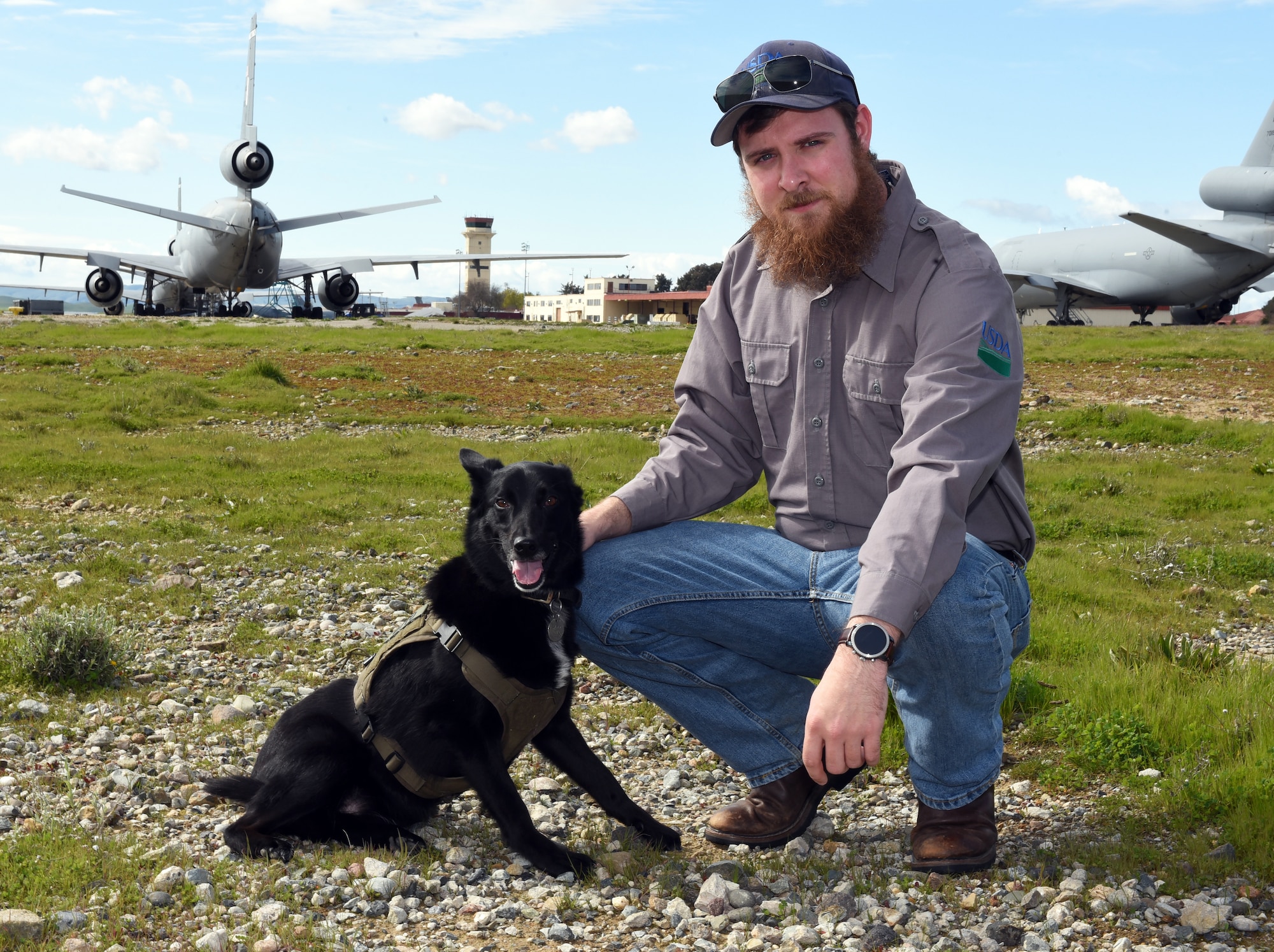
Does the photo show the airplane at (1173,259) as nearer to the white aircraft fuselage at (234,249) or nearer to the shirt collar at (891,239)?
the white aircraft fuselage at (234,249)

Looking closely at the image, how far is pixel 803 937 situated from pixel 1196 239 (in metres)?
47.8

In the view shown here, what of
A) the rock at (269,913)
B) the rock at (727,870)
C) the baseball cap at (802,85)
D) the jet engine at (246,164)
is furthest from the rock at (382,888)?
the jet engine at (246,164)

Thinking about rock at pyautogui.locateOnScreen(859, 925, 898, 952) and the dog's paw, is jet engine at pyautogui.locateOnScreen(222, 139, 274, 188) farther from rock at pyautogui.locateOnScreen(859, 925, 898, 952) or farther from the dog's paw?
rock at pyautogui.locateOnScreen(859, 925, 898, 952)

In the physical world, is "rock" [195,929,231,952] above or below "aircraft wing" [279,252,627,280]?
below

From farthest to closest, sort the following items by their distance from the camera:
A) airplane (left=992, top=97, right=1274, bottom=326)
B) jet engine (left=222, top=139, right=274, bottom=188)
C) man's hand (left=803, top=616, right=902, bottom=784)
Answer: jet engine (left=222, top=139, right=274, bottom=188) → airplane (left=992, top=97, right=1274, bottom=326) → man's hand (left=803, top=616, right=902, bottom=784)

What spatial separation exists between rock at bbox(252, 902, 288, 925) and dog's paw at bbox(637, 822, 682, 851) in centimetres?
121

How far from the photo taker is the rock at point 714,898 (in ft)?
10.2

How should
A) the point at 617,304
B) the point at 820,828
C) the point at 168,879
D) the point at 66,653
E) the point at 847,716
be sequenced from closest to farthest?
the point at 847,716 < the point at 168,879 < the point at 820,828 < the point at 66,653 < the point at 617,304

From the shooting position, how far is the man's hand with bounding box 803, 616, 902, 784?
2648 mm

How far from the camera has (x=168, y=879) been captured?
10.4 ft

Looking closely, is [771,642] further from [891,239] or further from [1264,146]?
[1264,146]

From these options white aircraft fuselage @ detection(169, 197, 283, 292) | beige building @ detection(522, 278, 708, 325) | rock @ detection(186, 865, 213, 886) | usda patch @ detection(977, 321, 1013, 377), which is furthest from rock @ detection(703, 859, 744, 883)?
beige building @ detection(522, 278, 708, 325)

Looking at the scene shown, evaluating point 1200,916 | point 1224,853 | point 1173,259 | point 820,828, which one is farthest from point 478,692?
point 1173,259

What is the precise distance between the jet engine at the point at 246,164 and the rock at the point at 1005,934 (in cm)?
4908
